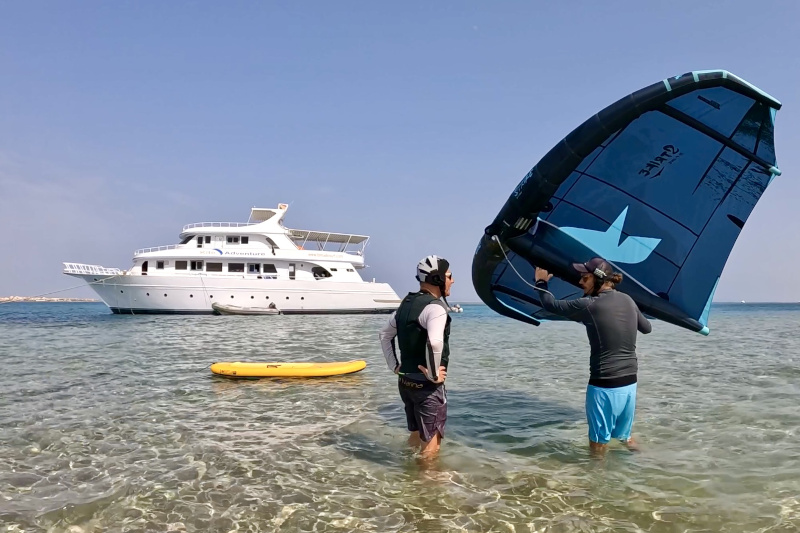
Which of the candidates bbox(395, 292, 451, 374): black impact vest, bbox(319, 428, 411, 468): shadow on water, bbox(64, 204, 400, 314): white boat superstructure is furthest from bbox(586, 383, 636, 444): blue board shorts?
bbox(64, 204, 400, 314): white boat superstructure

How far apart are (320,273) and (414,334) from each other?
123 feet

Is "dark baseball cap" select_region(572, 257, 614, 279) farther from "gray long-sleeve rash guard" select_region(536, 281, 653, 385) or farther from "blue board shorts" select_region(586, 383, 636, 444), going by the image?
"blue board shorts" select_region(586, 383, 636, 444)

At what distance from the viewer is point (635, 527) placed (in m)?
3.73

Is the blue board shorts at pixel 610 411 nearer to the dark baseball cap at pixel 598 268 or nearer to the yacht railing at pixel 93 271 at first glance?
the dark baseball cap at pixel 598 268

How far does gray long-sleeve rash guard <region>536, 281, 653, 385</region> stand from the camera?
4.79 metres

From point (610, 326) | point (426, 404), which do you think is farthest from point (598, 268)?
point (426, 404)

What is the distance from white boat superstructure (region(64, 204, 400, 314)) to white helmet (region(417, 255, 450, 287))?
3547 centimetres

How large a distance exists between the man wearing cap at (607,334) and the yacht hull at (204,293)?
118 ft

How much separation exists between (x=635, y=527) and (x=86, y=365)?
42.9 ft

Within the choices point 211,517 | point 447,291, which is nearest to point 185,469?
point 211,517

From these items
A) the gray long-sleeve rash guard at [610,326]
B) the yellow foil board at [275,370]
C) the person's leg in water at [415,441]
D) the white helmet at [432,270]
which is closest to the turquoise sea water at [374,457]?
the person's leg in water at [415,441]

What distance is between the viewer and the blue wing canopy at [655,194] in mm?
5324

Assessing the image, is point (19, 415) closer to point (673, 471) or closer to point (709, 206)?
point (673, 471)

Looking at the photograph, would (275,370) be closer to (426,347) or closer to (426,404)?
(426,404)
